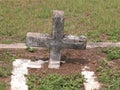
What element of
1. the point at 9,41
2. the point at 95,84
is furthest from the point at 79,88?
the point at 9,41

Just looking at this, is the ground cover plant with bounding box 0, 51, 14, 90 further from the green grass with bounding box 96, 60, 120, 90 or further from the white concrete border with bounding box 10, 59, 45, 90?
the green grass with bounding box 96, 60, 120, 90

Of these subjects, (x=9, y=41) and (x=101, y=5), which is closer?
(x=9, y=41)

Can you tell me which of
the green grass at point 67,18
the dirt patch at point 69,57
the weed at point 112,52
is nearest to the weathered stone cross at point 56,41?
the dirt patch at point 69,57

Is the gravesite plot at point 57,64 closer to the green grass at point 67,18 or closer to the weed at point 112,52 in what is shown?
the weed at point 112,52

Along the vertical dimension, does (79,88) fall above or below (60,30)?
below

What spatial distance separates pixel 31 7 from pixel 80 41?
4.23 meters

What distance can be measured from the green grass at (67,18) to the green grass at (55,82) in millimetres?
1994

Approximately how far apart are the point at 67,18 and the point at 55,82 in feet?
13.0

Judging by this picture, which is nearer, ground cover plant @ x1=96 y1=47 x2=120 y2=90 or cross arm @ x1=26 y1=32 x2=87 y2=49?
ground cover plant @ x1=96 y1=47 x2=120 y2=90

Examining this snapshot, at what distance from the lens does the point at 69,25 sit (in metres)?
10.7

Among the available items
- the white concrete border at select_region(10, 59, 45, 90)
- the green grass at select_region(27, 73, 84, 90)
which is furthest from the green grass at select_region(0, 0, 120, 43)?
the green grass at select_region(27, 73, 84, 90)

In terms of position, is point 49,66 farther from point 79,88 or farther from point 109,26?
point 109,26

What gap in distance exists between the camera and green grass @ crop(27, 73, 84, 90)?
7412 millimetres

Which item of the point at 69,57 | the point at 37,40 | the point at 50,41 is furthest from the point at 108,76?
the point at 37,40
